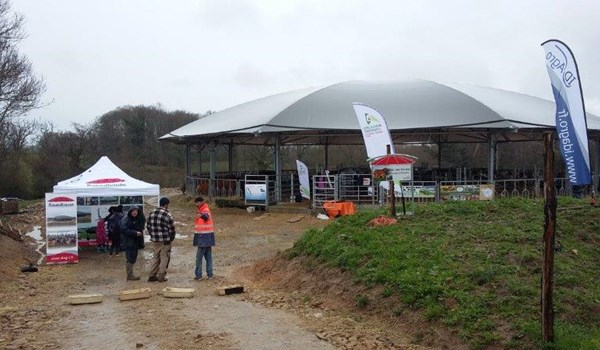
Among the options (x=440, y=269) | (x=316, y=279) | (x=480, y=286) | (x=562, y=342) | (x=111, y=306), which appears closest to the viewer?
(x=562, y=342)

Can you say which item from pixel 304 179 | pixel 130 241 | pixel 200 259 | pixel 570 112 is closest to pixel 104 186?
pixel 130 241

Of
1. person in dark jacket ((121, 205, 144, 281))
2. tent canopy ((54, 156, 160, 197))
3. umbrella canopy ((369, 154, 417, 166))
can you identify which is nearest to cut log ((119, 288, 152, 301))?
person in dark jacket ((121, 205, 144, 281))

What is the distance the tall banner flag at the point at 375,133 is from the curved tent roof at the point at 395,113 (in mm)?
10751

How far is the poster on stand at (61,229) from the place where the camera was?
14.1m

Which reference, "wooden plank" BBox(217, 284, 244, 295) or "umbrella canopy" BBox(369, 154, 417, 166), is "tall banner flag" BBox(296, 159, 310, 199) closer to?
"umbrella canopy" BBox(369, 154, 417, 166)

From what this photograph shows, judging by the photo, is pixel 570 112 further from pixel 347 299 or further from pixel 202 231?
pixel 202 231

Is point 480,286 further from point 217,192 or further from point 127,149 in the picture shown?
point 127,149

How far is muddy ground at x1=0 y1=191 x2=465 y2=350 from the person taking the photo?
707cm

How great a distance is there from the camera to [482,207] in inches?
498

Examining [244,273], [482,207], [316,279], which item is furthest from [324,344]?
[482,207]

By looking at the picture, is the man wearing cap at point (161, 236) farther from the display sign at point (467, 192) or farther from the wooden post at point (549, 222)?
the display sign at point (467, 192)

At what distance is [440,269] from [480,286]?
0.86 metres

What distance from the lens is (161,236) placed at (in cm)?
1138

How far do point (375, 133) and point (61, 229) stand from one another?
8.22 meters
